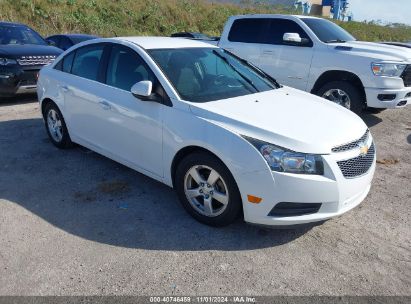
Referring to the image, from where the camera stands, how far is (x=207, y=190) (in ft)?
11.4

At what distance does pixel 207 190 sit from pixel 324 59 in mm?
4563

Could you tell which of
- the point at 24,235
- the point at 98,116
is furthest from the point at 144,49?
the point at 24,235

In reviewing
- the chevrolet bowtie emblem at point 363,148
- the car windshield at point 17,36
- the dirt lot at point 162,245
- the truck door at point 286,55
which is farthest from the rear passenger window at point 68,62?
the car windshield at point 17,36

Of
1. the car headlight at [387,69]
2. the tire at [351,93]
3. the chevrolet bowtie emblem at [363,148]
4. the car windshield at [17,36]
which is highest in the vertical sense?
the car windshield at [17,36]

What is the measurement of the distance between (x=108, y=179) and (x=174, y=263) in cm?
186

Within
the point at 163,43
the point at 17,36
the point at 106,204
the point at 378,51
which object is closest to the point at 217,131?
the point at 106,204

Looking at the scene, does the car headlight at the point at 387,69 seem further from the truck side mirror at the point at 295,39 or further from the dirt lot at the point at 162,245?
the dirt lot at the point at 162,245

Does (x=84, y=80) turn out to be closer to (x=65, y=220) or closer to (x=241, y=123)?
(x=65, y=220)

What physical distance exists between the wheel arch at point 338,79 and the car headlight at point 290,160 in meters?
4.10

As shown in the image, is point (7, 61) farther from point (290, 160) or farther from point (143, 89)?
point (290, 160)

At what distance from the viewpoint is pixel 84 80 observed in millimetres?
4723

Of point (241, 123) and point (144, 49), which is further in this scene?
point (144, 49)

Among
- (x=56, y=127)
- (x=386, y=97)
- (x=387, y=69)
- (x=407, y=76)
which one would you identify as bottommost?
(x=56, y=127)

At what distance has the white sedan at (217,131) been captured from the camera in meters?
3.08
